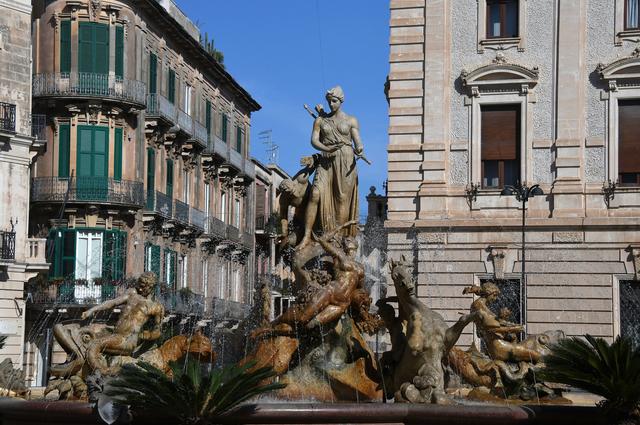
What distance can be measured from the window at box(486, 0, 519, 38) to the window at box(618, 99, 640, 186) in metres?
3.47

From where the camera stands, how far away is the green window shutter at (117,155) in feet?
149

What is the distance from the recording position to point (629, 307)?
106 ft

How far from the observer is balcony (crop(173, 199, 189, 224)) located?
51438 mm

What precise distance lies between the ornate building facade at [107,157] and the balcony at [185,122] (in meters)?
0.05

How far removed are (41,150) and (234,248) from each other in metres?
19.5

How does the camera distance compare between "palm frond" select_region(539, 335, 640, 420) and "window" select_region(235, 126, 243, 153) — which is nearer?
"palm frond" select_region(539, 335, 640, 420)

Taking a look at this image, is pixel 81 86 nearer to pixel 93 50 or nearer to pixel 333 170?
pixel 93 50

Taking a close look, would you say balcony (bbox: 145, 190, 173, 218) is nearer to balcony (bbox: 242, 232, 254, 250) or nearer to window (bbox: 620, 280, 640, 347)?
balcony (bbox: 242, 232, 254, 250)

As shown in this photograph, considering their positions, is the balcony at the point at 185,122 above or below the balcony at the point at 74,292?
above

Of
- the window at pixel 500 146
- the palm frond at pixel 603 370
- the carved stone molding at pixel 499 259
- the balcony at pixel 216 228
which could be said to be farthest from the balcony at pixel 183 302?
the palm frond at pixel 603 370

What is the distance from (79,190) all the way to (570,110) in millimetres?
18240

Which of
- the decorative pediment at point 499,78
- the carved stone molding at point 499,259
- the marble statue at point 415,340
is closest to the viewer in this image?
the marble statue at point 415,340

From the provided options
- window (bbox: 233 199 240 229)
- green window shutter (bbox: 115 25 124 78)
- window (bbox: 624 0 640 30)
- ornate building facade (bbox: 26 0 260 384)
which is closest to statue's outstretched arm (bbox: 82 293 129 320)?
window (bbox: 624 0 640 30)

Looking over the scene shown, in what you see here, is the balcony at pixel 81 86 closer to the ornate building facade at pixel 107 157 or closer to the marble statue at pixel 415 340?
the ornate building facade at pixel 107 157
